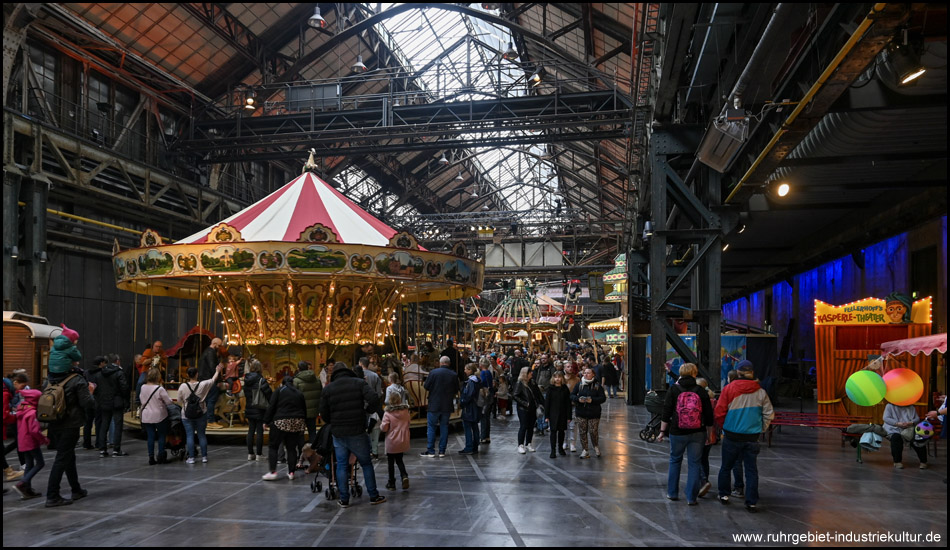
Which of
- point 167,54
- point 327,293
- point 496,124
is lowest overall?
point 327,293

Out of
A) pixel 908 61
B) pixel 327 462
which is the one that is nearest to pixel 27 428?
pixel 327 462

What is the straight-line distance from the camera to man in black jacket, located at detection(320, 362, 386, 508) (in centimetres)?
707

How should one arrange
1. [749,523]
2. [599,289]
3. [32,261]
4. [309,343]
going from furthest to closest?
1. [599,289]
2. [32,261]
3. [309,343]
4. [749,523]

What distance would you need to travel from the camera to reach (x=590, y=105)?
18938mm

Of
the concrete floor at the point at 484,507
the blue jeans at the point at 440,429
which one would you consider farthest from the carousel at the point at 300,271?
the concrete floor at the point at 484,507

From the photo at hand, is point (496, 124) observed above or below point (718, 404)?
above

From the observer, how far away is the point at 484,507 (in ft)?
23.0

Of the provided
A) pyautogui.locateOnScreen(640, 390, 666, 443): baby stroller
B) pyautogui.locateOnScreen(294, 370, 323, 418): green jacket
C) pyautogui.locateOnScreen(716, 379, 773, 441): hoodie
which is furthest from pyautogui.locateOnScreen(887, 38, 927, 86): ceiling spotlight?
pyautogui.locateOnScreen(294, 370, 323, 418): green jacket

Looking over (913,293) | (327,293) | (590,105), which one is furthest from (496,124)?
(913,293)

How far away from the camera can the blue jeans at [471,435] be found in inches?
417

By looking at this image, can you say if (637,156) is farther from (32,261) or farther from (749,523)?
(32,261)

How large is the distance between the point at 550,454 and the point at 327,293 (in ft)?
17.9

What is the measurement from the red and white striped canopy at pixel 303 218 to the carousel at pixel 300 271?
24 millimetres

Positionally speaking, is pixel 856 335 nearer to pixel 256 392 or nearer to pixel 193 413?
pixel 256 392
